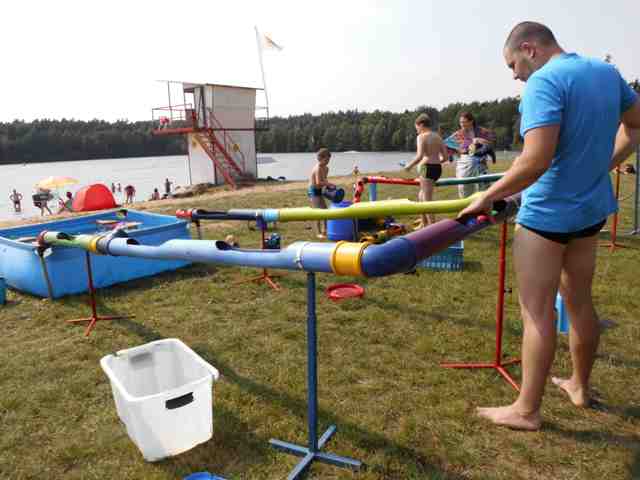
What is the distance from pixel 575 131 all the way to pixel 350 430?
2123 mm

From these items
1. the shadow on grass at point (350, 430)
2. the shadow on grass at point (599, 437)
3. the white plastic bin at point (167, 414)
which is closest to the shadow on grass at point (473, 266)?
the shadow on grass at point (599, 437)

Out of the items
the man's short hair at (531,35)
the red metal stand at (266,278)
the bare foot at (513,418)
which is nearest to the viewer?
the man's short hair at (531,35)

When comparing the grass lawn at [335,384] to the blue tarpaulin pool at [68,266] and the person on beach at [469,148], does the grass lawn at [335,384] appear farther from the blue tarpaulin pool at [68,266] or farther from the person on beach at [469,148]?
the person on beach at [469,148]

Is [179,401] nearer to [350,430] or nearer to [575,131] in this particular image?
[350,430]

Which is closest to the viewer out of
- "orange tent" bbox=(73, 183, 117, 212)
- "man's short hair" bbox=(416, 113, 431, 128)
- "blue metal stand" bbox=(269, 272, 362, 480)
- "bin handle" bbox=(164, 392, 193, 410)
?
"blue metal stand" bbox=(269, 272, 362, 480)

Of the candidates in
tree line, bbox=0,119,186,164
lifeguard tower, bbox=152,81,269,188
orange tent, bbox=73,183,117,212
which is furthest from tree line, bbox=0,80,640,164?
orange tent, bbox=73,183,117,212

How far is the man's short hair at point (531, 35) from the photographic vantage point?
2.41 m

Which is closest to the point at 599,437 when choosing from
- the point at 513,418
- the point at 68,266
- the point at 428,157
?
the point at 513,418

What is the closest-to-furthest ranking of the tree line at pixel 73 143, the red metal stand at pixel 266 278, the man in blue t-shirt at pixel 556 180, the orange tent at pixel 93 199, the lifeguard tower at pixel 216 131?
the man in blue t-shirt at pixel 556 180, the red metal stand at pixel 266 278, the orange tent at pixel 93 199, the lifeguard tower at pixel 216 131, the tree line at pixel 73 143

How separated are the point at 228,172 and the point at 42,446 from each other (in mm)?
26642

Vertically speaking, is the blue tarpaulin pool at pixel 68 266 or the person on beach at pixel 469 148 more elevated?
the person on beach at pixel 469 148

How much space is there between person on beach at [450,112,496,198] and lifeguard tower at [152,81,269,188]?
19031 millimetres

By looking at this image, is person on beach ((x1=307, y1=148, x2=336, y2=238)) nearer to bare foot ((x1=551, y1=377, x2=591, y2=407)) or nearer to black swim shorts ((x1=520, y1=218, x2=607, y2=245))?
bare foot ((x1=551, y1=377, x2=591, y2=407))

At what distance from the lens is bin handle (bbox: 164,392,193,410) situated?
2627 millimetres
